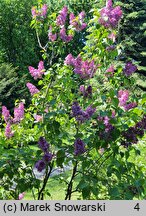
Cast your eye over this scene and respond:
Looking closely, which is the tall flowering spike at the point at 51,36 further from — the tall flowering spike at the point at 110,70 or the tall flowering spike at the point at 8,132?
the tall flowering spike at the point at 8,132

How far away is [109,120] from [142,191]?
51 cm

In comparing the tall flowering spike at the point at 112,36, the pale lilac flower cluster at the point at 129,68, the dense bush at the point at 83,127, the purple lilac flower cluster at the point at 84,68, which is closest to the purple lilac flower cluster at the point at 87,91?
the dense bush at the point at 83,127

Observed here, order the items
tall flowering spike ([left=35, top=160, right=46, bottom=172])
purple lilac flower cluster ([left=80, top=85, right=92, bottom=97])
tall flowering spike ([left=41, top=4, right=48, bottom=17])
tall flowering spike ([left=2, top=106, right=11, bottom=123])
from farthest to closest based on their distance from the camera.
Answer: tall flowering spike ([left=41, top=4, right=48, bottom=17]) < tall flowering spike ([left=2, top=106, right=11, bottom=123]) < purple lilac flower cluster ([left=80, top=85, right=92, bottom=97]) < tall flowering spike ([left=35, top=160, right=46, bottom=172])

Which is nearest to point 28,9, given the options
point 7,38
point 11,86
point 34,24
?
point 7,38

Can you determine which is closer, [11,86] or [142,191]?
[142,191]

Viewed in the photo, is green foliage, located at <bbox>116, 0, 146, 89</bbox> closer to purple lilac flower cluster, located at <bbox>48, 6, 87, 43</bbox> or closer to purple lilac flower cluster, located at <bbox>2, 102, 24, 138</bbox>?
purple lilac flower cluster, located at <bbox>48, 6, 87, 43</bbox>

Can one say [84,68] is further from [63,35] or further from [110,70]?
[63,35]

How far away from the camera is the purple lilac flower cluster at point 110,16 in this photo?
2.68 meters

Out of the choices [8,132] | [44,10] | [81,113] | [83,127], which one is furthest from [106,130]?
[44,10]

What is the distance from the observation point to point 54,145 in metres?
2.45

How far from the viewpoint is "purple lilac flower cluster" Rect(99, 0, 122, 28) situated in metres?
2.68

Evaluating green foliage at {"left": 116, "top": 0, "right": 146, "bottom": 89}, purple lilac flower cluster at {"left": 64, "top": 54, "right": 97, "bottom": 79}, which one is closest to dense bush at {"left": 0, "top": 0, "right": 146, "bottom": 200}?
purple lilac flower cluster at {"left": 64, "top": 54, "right": 97, "bottom": 79}

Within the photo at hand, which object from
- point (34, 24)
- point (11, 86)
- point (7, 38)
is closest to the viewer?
point (34, 24)

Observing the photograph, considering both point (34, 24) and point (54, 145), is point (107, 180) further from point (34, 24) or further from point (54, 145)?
point (34, 24)
